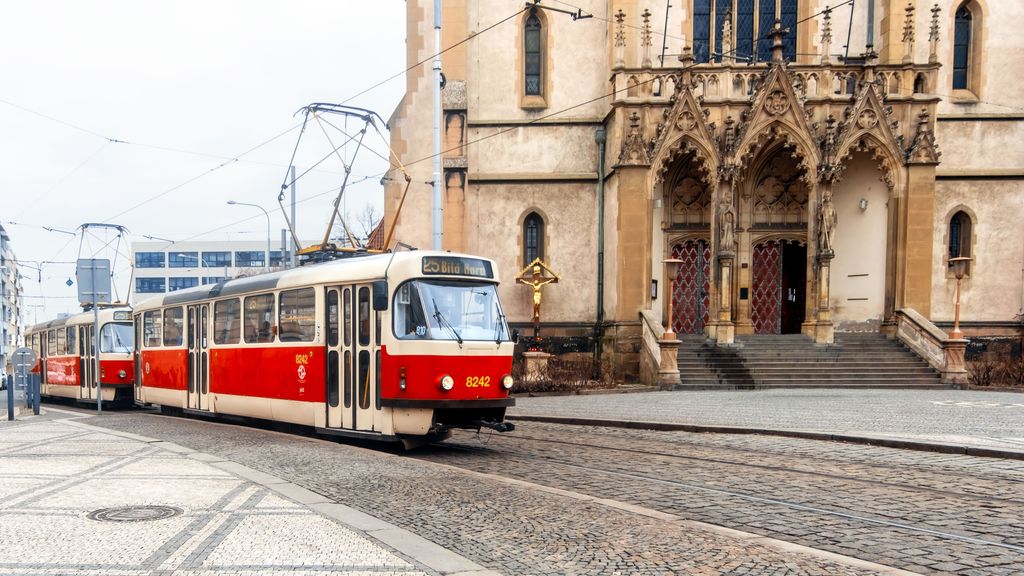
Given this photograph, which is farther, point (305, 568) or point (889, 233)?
point (889, 233)

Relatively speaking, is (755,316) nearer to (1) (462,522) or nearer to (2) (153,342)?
(2) (153,342)

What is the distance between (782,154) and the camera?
25.9 meters

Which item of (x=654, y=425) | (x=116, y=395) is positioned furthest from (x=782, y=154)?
(x=116, y=395)

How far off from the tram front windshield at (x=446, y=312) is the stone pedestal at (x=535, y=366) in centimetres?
1002

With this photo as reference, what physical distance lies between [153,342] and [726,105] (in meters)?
17.1

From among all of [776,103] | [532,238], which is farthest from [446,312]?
[532,238]

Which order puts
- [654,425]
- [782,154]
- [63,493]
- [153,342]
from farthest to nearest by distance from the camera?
[782,154], [153,342], [654,425], [63,493]

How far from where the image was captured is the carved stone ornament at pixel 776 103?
23797mm

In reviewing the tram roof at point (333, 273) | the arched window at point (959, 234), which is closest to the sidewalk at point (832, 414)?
the tram roof at point (333, 273)

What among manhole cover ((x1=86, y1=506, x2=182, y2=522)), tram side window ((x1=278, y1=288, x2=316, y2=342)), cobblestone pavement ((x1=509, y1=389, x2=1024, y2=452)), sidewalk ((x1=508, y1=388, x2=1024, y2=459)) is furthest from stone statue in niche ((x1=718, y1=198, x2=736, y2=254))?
manhole cover ((x1=86, y1=506, x2=182, y2=522))

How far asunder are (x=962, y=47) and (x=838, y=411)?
17.3 meters

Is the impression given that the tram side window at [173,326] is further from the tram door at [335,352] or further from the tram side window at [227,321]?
the tram door at [335,352]

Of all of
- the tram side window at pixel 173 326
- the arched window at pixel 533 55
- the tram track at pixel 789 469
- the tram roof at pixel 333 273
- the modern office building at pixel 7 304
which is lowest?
the modern office building at pixel 7 304

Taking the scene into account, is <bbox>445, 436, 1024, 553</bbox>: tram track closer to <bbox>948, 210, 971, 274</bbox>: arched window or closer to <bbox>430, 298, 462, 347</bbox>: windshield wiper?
<bbox>430, 298, 462, 347</bbox>: windshield wiper
